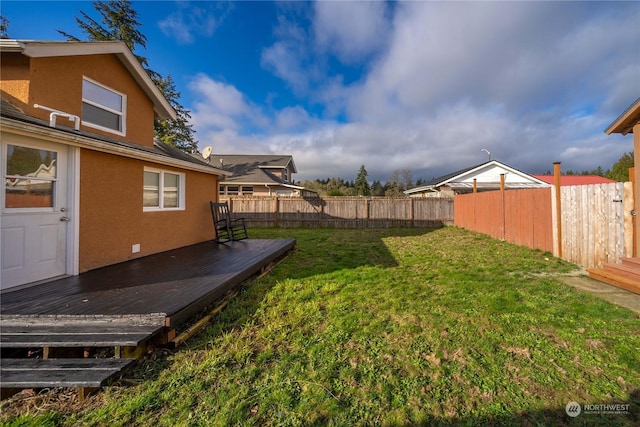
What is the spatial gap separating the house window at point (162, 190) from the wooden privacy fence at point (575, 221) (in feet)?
30.4

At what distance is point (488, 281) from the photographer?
4.39 meters

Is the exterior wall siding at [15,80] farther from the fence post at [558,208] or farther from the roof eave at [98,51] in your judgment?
the fence post at [558,208]

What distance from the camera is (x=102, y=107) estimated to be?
520cm

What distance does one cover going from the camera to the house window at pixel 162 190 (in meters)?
5.43

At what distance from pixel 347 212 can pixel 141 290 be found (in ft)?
37.4

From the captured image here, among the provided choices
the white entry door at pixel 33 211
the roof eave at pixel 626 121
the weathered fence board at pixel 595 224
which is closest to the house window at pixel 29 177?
the white entry door at pixel 33 211

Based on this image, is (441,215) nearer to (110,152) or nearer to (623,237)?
(623,237)

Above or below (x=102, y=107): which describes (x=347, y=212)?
below

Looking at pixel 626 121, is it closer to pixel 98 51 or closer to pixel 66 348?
pixel 66 348

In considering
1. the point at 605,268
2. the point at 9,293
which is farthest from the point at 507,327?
the point at 9,293

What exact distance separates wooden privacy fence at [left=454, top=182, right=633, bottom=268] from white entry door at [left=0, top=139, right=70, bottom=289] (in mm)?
9465

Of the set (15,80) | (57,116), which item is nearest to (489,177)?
(57,116)

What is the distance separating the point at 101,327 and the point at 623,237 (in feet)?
26.1

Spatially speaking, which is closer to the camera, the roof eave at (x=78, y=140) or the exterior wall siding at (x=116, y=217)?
the roof eave at (x=78, y=140)
